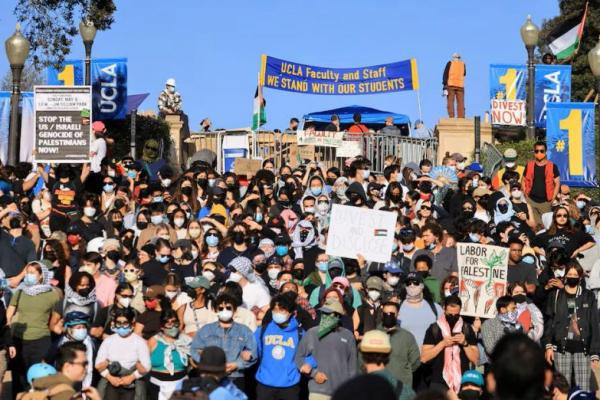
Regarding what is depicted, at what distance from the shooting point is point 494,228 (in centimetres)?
2061

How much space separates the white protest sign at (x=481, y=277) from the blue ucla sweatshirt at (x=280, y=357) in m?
2.37

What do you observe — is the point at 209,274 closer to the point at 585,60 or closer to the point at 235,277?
the point at 235,277

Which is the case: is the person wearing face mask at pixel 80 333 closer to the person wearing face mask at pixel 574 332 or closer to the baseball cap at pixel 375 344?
the baseball cap at pixel 375 344

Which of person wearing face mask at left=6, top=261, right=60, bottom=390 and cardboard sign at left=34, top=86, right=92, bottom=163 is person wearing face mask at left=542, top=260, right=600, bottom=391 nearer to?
person wearing face mask at left=6, top=261, right=60, bottom=390

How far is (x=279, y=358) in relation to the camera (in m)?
14.9

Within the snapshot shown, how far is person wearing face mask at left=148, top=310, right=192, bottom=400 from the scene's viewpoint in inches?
587

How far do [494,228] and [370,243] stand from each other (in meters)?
3.22

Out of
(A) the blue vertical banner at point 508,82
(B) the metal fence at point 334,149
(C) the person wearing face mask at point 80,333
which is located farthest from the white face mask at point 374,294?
(A) the blue vertical banner at point 508,82

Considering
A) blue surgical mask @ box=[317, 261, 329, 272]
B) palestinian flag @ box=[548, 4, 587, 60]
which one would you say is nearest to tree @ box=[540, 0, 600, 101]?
palestinian flag @ box=[548, 4, 587, 60]

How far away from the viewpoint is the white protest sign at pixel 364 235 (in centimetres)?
1791

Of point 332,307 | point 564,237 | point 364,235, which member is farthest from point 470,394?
point 564,237

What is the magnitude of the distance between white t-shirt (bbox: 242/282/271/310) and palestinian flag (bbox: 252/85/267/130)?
16.3 meters

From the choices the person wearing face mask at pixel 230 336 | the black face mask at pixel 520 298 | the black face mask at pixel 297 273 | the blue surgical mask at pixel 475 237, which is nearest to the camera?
the person wearing face mask at pixel 230 336

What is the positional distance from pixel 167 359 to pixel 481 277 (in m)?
3.82
